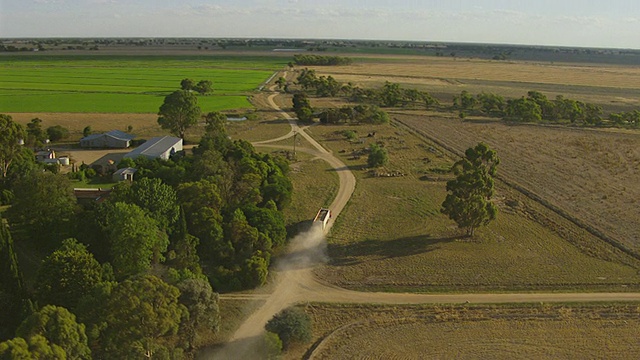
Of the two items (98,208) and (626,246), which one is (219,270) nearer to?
(98,208)

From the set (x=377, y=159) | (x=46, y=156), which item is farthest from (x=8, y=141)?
(x=377, y=159)

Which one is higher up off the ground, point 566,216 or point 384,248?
point 566,216

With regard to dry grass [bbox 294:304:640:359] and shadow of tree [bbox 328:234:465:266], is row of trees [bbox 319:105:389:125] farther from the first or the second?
dry grass [bbox 294:304:640:359]

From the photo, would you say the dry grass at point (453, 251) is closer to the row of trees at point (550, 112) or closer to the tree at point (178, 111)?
the tree at point (178, 111)

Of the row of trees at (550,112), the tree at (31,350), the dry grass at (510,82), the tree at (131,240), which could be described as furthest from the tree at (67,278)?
the dry grass at (510,82)

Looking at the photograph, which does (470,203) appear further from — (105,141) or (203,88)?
(203,88)
